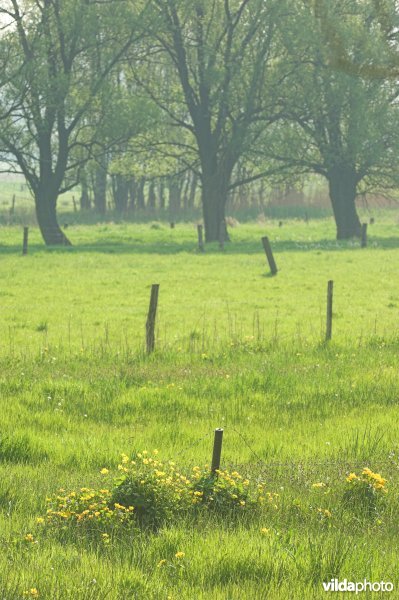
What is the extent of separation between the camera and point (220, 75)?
165 feet

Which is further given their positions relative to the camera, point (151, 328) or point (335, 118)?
point (335, 118)

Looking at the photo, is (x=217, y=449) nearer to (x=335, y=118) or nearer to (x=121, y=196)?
(x=335, y=118)

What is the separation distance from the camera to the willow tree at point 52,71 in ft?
157

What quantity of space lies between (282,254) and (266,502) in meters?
37.6

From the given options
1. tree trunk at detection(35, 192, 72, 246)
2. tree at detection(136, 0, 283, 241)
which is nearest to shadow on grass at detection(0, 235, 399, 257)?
tree trunk at detection(35, 192, 72, 246)

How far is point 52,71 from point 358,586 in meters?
46.8

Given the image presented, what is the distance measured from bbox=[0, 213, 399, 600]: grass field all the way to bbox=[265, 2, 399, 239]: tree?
27.2 metres

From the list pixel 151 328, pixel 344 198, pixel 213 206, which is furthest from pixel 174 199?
pixel 151 328

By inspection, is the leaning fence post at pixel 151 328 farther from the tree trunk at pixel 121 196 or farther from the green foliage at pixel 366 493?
the tree trunk at pixel 121 196

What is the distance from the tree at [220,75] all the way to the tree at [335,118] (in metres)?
1.42

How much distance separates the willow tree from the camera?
157 feet

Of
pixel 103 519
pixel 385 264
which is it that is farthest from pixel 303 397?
pixel 385 264

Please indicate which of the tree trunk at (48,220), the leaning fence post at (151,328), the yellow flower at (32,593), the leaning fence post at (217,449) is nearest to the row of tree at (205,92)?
the tree trunk at (48,220)

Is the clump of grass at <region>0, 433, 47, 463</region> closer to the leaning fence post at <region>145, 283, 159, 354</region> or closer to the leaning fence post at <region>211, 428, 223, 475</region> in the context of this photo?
the leaning fence post at <region>211, 428, 223, 475</region>
